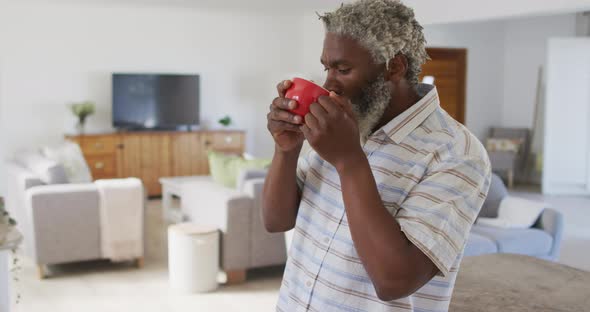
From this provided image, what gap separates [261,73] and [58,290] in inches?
198

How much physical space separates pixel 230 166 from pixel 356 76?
4.00 metres

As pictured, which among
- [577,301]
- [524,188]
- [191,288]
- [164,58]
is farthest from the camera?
[524,188]

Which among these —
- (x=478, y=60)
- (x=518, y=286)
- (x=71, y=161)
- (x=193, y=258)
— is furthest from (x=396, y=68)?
(x=478, y=60)

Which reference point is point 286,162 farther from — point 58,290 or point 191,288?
point 58,290

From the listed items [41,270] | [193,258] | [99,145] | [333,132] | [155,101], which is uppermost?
[333,132]

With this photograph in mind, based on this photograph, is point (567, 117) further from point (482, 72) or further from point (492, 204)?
point (492, 204)

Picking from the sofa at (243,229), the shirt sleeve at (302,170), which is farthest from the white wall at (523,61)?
the shirt sleeve at (302,170)

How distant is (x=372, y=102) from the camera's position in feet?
3.74

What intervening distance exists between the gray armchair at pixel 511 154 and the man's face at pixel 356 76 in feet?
26.6

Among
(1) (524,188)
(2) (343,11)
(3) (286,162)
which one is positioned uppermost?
(2) (343,11)

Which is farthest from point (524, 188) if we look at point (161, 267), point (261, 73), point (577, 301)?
point (577, 301)

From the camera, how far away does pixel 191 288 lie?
4359 millimetres

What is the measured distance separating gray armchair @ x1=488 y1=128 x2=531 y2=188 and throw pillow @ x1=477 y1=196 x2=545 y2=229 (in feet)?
14.0

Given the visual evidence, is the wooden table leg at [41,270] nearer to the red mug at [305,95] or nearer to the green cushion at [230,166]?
the green cushion at [230,166]
